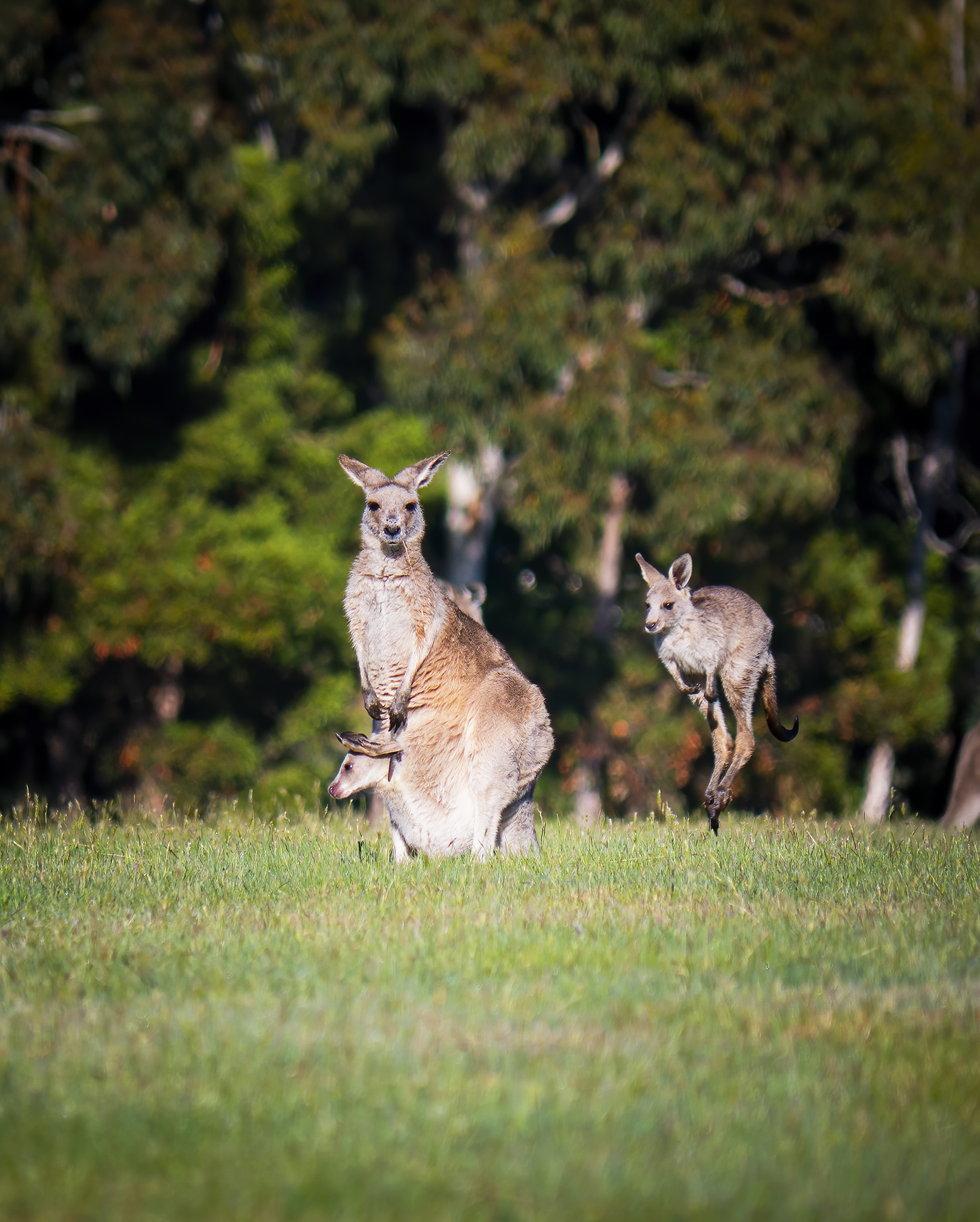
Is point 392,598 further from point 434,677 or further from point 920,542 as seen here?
point 920,542

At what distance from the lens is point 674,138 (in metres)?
16.1

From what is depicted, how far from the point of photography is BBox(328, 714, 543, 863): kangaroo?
273 inches

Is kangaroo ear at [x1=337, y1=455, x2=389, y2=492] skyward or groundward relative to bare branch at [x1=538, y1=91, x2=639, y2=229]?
groundward

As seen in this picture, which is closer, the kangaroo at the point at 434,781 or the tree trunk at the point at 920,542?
the kangaroo at the point at 434,781

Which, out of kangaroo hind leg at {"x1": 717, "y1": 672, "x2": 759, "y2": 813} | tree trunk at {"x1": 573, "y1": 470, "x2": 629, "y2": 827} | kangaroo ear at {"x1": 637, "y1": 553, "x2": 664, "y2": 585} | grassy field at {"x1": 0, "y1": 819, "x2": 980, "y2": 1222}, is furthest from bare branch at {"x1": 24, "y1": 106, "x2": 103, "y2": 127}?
grassy field at {"x1": 0, "y1": 819, "x2": 980, "y2": 1222}

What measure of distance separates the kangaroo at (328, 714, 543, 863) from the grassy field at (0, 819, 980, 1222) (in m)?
0.33

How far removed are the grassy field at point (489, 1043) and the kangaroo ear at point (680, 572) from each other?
2.22 meters

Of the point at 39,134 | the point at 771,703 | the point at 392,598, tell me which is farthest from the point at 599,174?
the point at 392,598

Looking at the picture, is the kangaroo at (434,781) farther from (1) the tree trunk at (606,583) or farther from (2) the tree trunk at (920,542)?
(2) the tree trunk at (920,542)

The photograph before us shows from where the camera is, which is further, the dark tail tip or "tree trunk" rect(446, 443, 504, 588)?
"tree trunk" rect(446, 443, 504, 588)

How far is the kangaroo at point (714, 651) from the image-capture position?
27.2 feet

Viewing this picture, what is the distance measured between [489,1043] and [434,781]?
9.32 ft

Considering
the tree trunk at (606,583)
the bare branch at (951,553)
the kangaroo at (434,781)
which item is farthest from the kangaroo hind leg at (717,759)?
the bare branch at (951,553)

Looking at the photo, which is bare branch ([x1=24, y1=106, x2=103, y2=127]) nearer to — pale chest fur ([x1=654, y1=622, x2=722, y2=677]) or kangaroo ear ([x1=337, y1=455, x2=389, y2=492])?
kangaroo ear ([x1=337, y1=455, x2=389, y2=492])
